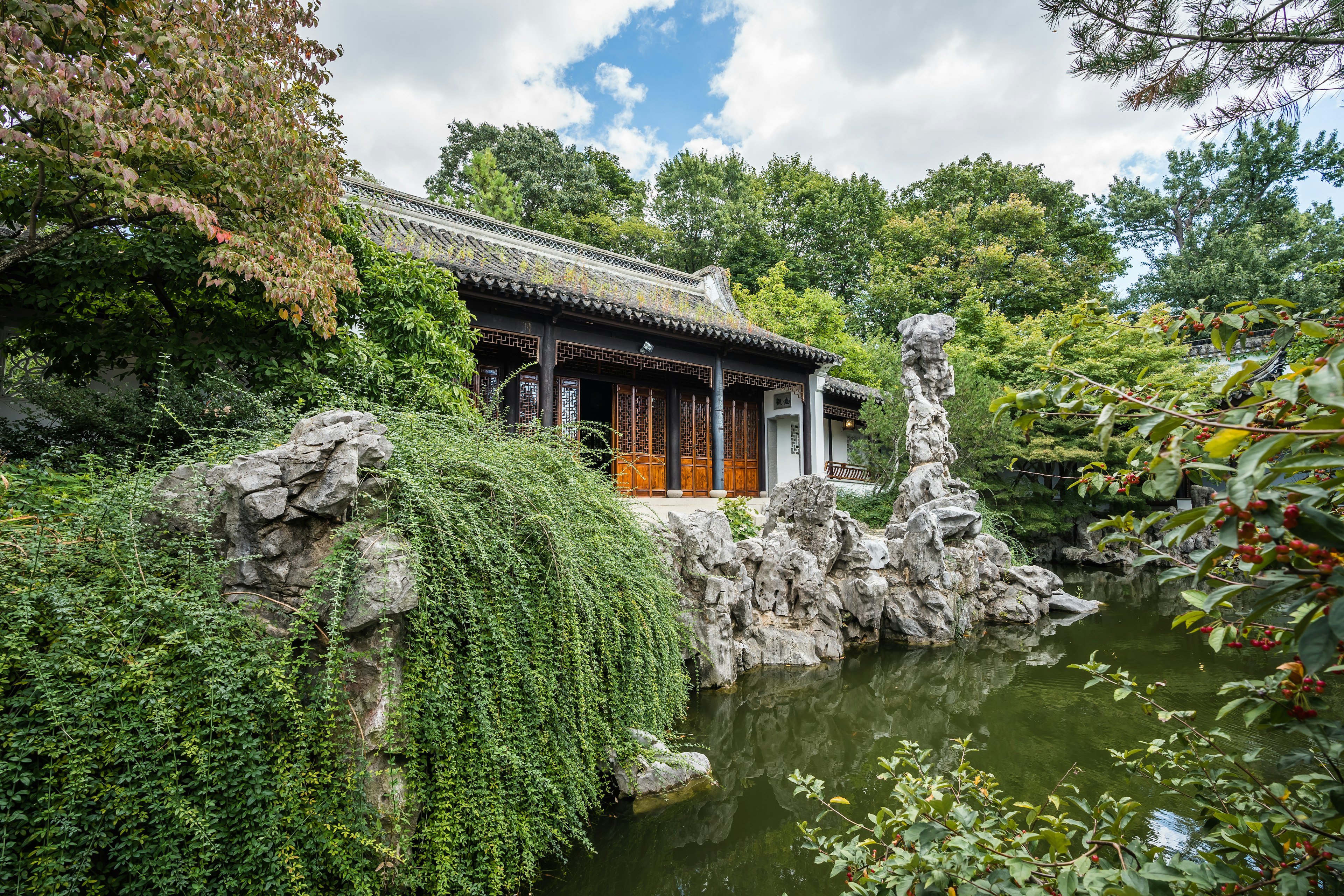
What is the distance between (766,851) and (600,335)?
23.2 feet

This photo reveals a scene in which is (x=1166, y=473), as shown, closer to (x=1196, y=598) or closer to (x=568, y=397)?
(x=1196, y=598)

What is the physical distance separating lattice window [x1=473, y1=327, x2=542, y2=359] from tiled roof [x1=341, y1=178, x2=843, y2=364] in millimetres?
564

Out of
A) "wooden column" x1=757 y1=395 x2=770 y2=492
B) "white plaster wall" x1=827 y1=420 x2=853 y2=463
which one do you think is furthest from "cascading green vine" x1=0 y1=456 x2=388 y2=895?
"white plaster wall" x1=827 y1=420 x2=853 y2=463

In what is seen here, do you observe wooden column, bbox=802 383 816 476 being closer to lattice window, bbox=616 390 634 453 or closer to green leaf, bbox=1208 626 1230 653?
lattice window, bbox=616 390 634 453

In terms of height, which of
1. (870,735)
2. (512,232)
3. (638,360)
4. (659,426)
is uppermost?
(512,232)

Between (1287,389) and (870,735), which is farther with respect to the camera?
(870,735)

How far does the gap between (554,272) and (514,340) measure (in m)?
2.51

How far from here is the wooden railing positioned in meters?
12.4

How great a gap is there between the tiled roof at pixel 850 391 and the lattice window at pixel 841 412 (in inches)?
11.4

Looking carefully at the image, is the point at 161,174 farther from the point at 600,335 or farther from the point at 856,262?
the point at 856,262

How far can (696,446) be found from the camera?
11.4 meters

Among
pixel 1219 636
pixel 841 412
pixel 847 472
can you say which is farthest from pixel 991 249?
pixel 1219 636

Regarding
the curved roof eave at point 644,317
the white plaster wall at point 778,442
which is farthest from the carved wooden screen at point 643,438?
the white plaster wall at point 778,442

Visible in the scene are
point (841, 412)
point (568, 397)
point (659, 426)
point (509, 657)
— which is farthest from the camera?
point (841, 412)
